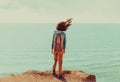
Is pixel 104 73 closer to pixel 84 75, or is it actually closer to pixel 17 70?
pixel 17 70

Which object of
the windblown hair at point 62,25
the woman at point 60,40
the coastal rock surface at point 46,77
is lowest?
the coastal rock surface at point 46,77

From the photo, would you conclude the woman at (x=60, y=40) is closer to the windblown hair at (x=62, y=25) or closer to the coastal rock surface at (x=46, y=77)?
the windblown hair at (x=62, y=25)

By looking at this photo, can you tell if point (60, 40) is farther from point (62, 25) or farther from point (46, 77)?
point (46, 77)

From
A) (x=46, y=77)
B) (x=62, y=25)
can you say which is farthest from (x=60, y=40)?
(x=46, y=77)

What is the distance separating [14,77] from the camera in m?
18.1

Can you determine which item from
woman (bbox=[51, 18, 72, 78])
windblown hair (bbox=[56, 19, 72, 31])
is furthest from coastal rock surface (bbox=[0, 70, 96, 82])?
windblown hair (bbox=[56, 19, 72, 31])

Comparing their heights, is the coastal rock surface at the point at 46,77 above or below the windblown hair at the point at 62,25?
below

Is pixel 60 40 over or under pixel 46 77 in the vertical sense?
over

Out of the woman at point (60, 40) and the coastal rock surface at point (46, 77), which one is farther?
the woman at point (60, 40)

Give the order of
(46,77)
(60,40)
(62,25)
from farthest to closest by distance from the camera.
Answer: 1. (46,77)
2. (60,40)
3. (62,25)

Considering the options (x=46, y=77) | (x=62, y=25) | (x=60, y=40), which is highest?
(x=62, y=25)

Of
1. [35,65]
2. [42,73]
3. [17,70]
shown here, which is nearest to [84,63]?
[35,65]

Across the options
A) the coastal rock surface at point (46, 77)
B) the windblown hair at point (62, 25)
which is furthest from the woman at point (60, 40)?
the coastal rock surface at point (46, 77)

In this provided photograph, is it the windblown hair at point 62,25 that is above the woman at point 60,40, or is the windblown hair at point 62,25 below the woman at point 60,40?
above
